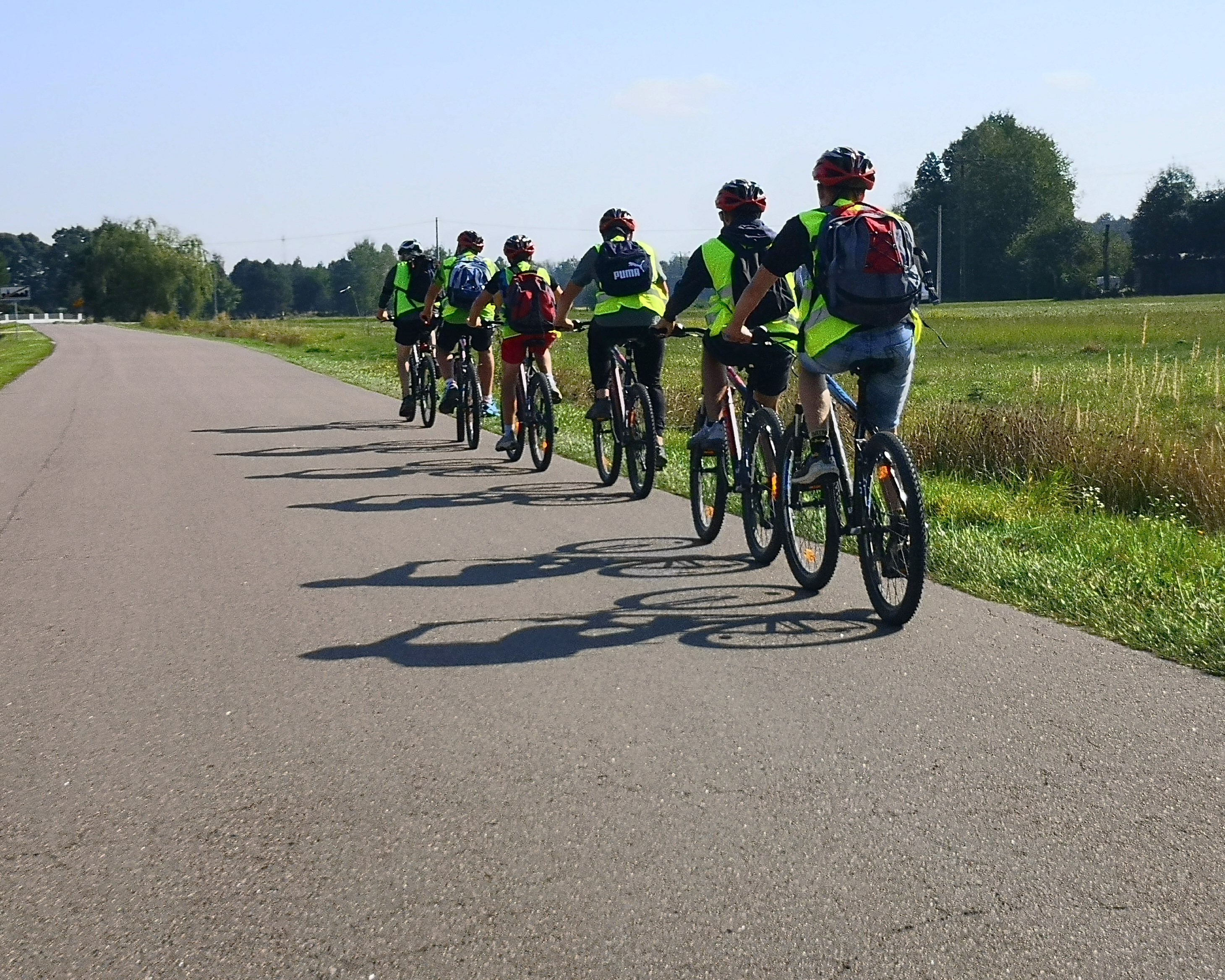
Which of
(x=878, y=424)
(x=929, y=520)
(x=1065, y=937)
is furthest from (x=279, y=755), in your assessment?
(x=929, y=520)

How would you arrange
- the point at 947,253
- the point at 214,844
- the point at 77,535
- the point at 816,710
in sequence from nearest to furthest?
the point at 214,844, the point at 816,710, the point at 77,535, the point at 947,253

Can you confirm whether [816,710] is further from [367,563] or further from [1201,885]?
[367,563]

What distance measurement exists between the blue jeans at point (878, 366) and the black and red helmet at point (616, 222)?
12.6 ft

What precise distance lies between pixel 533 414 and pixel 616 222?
250cm

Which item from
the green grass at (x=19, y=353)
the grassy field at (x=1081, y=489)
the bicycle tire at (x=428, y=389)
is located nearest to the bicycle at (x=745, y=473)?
the grassy field at (x=1081, y=489)

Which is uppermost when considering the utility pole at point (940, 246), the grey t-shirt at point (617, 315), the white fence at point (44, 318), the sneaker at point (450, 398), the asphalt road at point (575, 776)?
the utility pole at point (940, 246)

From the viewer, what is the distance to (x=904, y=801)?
4.01 meters

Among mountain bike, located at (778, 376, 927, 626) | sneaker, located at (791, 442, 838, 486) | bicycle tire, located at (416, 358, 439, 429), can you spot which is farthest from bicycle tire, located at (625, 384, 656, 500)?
bicycle tire, located at (416, 358, 439, 429)

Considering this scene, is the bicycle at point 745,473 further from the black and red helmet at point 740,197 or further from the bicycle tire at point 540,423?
the bicycle tire at point 540,423

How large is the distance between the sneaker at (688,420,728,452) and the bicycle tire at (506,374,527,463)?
14.4 ft

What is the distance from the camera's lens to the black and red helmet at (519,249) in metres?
12.1

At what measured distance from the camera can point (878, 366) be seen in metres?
6.30

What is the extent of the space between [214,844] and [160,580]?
392cm

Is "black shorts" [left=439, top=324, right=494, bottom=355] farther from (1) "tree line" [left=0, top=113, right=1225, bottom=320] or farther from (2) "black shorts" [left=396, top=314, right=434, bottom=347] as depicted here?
(1) "tree line" [left=0, top=113, right=1225, bottom=320]
